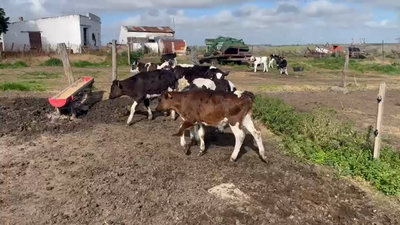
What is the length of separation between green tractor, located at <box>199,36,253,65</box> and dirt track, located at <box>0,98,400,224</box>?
23.6 meters

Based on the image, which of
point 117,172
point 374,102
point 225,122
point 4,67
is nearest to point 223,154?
point 225,122

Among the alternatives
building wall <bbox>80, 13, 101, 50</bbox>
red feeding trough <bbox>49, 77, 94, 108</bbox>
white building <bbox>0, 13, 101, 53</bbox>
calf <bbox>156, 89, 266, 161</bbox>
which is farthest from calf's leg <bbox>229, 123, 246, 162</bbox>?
white building <bbox>0, 13, 101, 53</bbox>

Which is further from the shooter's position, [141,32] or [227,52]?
[141,32]

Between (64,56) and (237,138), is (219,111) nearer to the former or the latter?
(237,138)


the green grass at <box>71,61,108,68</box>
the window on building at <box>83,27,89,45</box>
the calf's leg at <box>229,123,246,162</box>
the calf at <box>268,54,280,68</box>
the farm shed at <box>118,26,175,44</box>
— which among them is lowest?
the calf's leg at <box>229,123,246,162</box>

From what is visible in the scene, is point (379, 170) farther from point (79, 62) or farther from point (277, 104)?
point (79, 62)

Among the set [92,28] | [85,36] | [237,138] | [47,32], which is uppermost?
[92,28]

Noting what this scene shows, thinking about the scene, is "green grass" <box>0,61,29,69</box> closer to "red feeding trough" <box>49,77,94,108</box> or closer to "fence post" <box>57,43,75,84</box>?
"fence post" <box>57,43,75,84</box>

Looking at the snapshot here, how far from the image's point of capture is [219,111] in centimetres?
709

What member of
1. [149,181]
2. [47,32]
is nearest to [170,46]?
[47,32]

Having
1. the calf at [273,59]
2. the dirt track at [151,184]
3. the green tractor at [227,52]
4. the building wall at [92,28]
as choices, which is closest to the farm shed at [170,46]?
the building wall at [92,28]

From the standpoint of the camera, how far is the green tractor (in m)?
32.6

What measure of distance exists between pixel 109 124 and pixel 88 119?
799 mm

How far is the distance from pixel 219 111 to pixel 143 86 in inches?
161
